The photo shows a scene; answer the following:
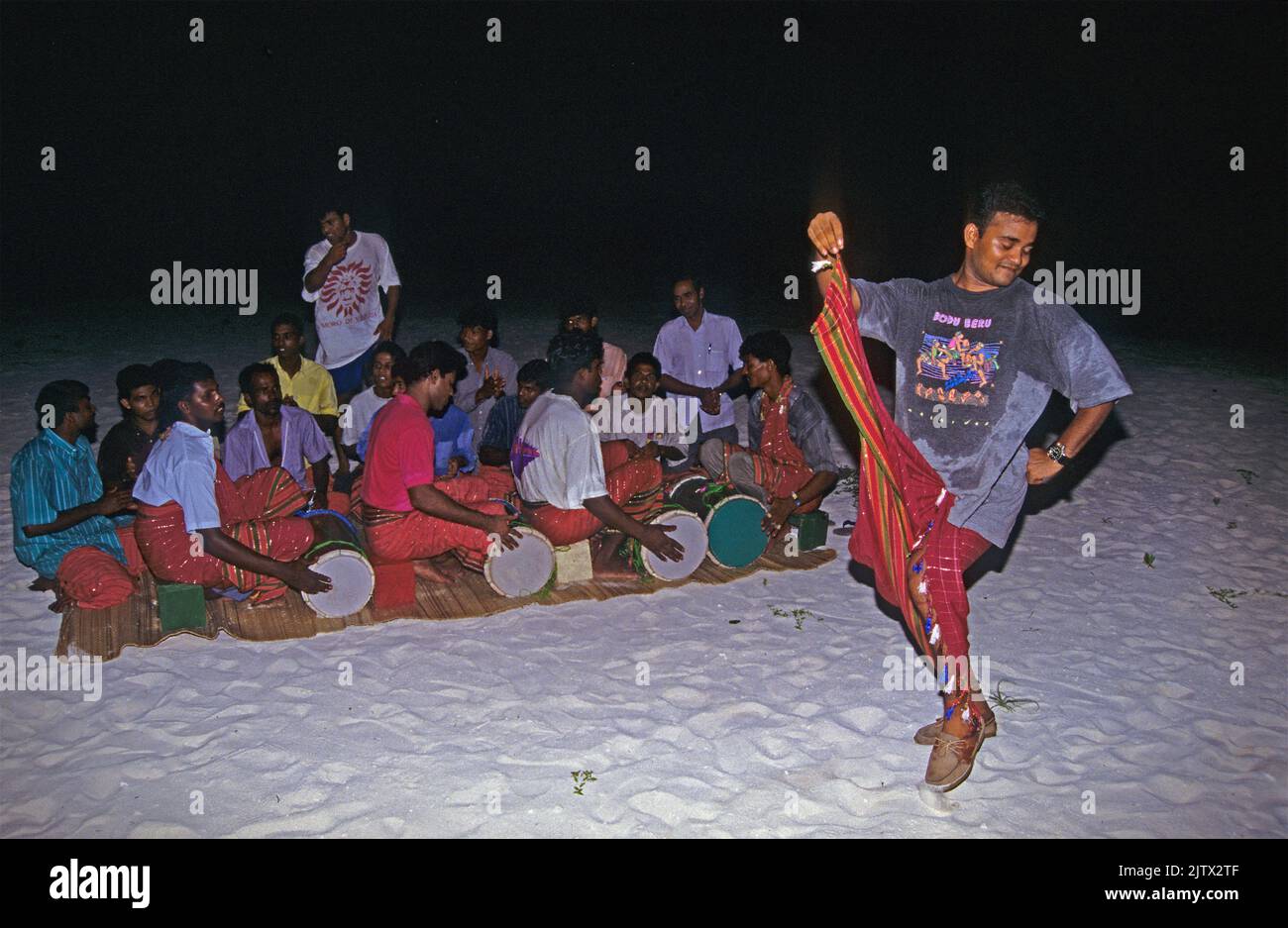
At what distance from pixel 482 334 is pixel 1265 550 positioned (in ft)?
17.2

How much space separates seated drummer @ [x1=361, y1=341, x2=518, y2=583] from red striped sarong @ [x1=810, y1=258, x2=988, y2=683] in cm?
218

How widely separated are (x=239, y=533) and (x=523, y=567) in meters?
1.47

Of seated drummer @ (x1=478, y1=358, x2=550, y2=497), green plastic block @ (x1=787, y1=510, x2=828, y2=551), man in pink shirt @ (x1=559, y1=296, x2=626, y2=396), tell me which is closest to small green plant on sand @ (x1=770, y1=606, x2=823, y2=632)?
green plastic block @ (x1=787, y1=510, x2=828, y2=551)

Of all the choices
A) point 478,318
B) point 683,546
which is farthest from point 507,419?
point 683,546

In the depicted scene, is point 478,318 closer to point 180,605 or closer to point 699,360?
point 699,360

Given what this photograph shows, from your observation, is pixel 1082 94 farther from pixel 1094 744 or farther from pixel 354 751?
pixel 354 751

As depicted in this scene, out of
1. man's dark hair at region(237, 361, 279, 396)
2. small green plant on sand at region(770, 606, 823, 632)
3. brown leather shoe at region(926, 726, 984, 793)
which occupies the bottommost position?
brown leather shoe at region(926, 726, 984, 793)

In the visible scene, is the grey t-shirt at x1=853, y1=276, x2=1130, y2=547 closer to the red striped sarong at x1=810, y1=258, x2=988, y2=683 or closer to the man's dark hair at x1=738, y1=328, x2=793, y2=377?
the red striped sarong at x1=810, y1=258, x2=988, y2=683

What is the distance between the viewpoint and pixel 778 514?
6605mm

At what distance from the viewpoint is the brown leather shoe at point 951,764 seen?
14.1ft

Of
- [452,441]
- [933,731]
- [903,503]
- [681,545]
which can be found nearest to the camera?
[903,503]

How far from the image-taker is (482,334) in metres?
7.56

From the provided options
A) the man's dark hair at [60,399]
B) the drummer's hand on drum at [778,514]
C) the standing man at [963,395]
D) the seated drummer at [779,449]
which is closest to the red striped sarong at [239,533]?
the man's dark hair at [60,399]

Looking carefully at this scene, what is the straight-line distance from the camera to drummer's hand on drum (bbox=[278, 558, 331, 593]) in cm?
552
